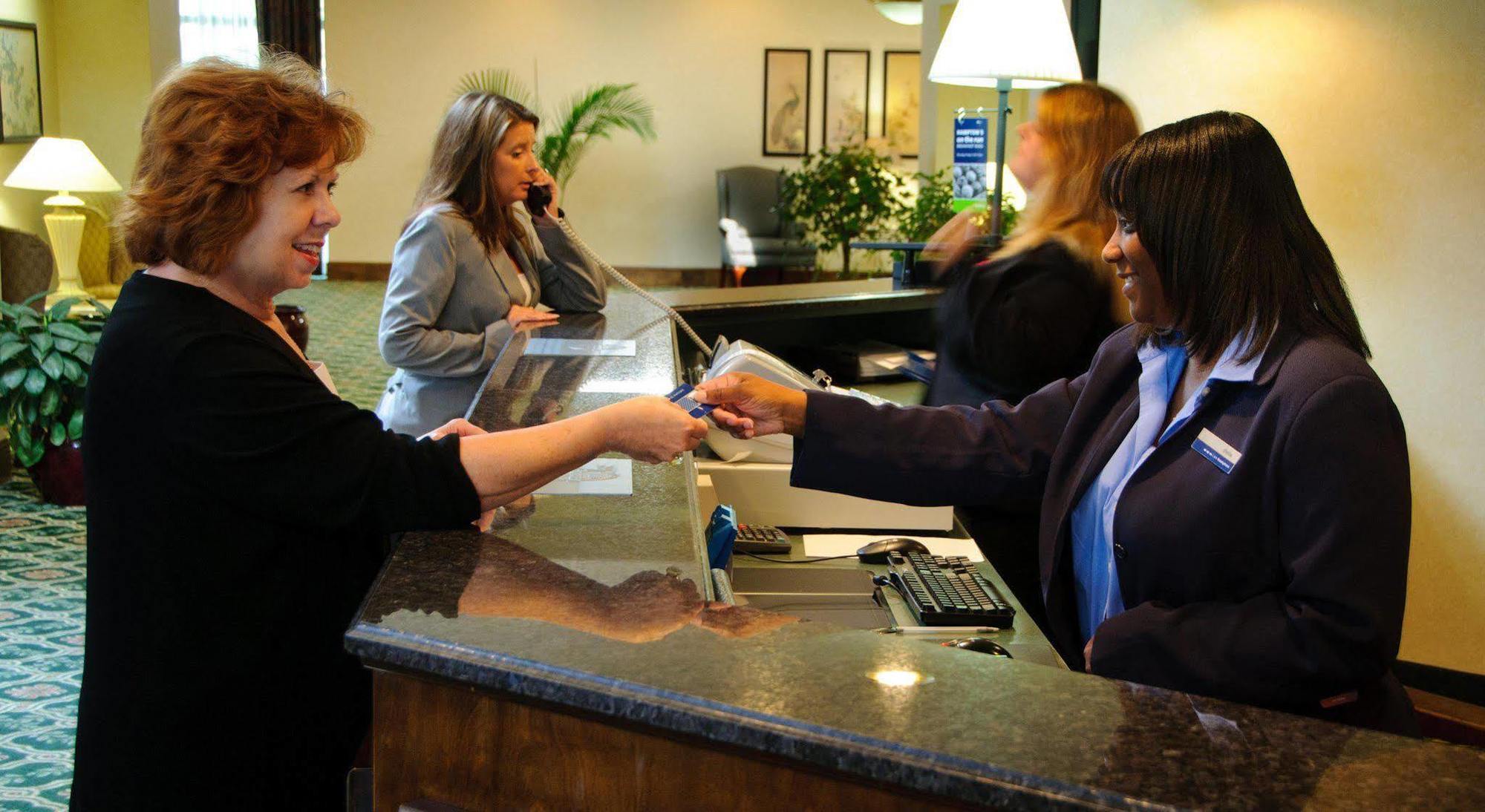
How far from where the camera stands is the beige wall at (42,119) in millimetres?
9484

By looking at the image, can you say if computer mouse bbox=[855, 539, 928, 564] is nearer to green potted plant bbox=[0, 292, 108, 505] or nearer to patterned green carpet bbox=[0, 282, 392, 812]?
patterned green carpet bbox=[0, 282, 392, 812]

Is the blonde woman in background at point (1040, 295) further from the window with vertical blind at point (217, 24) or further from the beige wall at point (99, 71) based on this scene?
the window with vertical blind at point (217, 24)

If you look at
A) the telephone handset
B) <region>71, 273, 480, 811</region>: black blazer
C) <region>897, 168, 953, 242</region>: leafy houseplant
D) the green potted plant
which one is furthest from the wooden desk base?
<region>897, 168, 953, 242</region>: leafy houseplant

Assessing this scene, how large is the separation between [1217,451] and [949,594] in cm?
89

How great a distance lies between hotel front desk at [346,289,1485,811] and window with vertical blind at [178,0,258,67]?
1422 cm

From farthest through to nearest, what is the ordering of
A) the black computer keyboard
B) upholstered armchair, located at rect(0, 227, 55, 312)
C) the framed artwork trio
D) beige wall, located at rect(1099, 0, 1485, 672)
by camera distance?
the framed artwork trio < upholstered armchair, located at rect(0, 227, 55, 312) < beige wall, located at rect(1099, 0, 1485, 672) < the black computer keyboard

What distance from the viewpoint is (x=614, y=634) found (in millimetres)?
1292

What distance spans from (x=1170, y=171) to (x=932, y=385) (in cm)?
173

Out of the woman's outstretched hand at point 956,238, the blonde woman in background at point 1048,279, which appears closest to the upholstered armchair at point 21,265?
the woman's outstretched hand at point 956,238

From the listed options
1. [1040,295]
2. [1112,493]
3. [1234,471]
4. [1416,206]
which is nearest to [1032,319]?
[1040,295]

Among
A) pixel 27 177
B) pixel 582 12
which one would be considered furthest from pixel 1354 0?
pixel 582 12

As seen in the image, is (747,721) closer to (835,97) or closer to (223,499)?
(223,499)

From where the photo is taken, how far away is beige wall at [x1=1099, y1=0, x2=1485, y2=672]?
3.91 m

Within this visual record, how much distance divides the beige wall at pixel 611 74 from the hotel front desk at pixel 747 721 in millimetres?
13369
